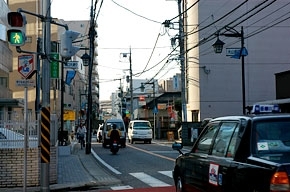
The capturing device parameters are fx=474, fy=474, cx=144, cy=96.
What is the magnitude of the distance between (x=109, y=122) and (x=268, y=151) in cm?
3308

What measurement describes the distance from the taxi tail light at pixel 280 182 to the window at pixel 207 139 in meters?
2.28

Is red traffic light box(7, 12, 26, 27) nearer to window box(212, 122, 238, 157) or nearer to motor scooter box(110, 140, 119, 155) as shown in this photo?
window box(212, 122, 238, 157)

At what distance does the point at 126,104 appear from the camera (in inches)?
3671

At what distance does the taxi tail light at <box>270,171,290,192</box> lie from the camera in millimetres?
5035

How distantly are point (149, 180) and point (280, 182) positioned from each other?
971cm

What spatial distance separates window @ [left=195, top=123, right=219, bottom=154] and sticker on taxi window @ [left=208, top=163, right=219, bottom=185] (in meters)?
0.61

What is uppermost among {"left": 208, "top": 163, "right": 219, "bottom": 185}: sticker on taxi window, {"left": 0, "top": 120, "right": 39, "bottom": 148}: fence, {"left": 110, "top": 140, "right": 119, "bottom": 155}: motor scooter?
{"left": 0, "top": 120, "right": 39, "bottom": 148}: fence

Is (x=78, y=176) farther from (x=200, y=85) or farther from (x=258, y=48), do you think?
(x=258, y=48)

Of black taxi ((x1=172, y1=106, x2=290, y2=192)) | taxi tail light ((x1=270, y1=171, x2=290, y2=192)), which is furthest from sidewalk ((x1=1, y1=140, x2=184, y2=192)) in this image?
taxi tail light ((x1=270, y1=171, x2=290, y2=192))

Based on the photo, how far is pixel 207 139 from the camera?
303 inches

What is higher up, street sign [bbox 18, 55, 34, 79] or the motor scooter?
street sign [bbox 18, 55, 34, 79]

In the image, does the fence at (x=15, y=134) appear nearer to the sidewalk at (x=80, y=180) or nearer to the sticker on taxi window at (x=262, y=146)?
the sidewalk at (x=80, y=180)

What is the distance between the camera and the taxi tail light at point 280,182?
5.04 meters

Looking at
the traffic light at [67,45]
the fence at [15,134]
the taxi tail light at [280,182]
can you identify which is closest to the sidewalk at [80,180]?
the fence at [15,134]
